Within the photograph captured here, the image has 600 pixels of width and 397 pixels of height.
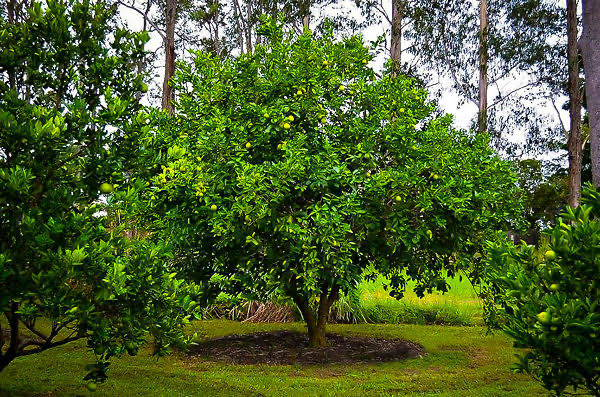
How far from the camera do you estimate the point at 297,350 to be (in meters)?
8.62

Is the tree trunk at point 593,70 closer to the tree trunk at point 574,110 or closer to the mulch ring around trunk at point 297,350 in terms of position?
the mulch ring around trunk at point 297,350

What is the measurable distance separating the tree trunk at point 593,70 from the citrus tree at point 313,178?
1766mm

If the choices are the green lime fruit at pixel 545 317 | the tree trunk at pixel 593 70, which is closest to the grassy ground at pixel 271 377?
the tree trunk at pixel 593 70

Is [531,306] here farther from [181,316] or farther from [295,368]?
[295,368]

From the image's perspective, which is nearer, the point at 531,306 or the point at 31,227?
the point at 531,306

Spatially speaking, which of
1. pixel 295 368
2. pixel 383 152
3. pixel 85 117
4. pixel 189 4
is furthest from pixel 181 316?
pixel 189 4

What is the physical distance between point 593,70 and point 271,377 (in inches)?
204

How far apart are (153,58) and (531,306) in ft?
102

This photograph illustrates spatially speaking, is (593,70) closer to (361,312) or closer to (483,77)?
(361,312)

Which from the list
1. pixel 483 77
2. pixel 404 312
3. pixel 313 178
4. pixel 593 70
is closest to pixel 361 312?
pixel 404 312

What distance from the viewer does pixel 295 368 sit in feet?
24.8

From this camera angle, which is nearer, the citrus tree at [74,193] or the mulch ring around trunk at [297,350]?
the citrus tree at [74,193]

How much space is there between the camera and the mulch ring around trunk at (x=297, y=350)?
320 inches

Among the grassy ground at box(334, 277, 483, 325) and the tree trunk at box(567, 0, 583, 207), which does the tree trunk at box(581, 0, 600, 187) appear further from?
the tree trunk at box(567, 0, 583, 207)
